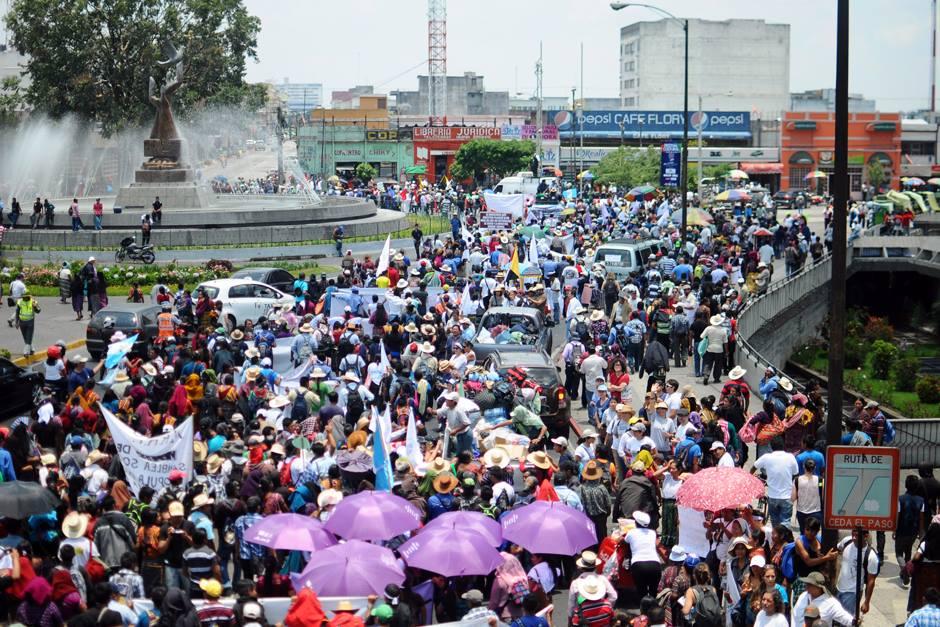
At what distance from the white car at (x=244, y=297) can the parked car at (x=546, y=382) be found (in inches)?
347

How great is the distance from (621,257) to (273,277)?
911 centimetres

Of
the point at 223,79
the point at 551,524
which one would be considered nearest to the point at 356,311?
the point at 551,524

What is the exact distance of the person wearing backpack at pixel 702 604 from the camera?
1048 cm

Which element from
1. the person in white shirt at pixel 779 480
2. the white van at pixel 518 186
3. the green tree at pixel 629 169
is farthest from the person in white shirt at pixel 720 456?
the green tree at pixel 629 169

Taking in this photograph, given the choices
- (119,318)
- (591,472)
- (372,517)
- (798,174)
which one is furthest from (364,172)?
(372,517)

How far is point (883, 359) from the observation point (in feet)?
119

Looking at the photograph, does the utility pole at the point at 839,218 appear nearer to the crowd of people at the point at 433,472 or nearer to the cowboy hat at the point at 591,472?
the crowd of people at the point at 433,472

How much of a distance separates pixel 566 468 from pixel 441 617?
2.94 meters

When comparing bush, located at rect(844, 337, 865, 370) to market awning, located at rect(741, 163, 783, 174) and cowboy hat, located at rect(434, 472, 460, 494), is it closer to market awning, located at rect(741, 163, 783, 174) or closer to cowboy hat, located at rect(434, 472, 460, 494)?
cowboy hat, located at rect(434, 472, 460, 494)

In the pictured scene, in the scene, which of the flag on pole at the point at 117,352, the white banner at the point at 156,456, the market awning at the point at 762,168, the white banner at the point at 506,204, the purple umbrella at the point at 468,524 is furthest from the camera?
the market awning at the point at 762,168

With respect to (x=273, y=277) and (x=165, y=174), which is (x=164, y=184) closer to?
(x=165, y=174)

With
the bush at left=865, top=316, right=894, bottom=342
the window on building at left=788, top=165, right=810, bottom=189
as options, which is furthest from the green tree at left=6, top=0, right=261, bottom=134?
the bush at left=865, top=316, right=894, bottom=342

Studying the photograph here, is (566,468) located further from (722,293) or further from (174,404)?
(722,293)

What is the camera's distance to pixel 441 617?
11383 mm
